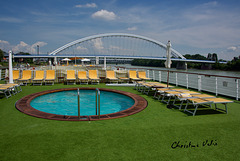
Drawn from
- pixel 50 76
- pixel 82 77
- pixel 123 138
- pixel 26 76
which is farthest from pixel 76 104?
pixel 26 76

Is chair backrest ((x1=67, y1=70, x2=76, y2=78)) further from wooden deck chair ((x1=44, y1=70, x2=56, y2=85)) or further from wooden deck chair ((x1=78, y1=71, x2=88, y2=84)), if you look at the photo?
wooden deck chair ((x1=44, y1=70, x2=56, y2=85))

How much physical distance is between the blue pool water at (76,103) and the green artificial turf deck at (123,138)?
1.61m

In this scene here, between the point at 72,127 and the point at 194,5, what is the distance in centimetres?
1548

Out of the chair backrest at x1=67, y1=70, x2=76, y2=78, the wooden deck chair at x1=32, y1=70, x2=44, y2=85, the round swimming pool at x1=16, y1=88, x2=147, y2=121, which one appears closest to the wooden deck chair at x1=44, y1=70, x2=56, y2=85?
the wooden deck chair at x1=32, y1=70, x2=44, y2=85

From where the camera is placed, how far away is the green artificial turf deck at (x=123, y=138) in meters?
2.63

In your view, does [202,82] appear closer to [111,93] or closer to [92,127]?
[111,93]

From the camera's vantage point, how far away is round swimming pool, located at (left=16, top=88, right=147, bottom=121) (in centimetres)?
474

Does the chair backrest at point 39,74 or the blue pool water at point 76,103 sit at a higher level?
the chair backrest at point 39,74

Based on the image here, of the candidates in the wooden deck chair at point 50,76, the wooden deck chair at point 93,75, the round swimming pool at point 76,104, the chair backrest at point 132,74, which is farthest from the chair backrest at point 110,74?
the wooden deck chair at point 50,76

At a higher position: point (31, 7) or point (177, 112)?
point (31, 7)

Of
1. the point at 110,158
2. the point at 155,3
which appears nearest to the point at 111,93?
the point at 110,158

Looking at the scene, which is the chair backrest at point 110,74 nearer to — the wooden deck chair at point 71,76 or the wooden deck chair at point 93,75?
the wooden deck chair at point 93,75

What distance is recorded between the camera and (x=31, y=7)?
48.6 feet

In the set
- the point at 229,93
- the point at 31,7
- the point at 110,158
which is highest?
the point at 31,7
